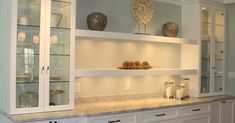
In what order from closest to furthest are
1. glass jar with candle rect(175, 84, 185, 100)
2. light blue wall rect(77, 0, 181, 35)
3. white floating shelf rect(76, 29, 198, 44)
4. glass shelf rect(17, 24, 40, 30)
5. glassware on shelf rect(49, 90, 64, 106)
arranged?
1. glass shelf rect(17, 24, 40, 30)
2. glassware on shelf rect(49, 90, 64, 106)
3. white floating shelf rect(76, 29, 198, 44)
4. light blue wall rect(77, 0, 181, 35)
5. glass jar with candle rect(175, 84, 185, 100)

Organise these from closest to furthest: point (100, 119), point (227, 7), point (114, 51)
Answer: point (100, 119), point (114, 51), point (227, 7)

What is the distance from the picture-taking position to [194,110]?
4.41 m

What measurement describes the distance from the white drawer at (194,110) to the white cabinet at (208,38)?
0.32 metres

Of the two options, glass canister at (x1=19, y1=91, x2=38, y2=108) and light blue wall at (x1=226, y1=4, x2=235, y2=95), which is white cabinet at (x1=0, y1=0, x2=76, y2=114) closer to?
glass canister at (x1=19, y1=91, x2=38, y2=108)

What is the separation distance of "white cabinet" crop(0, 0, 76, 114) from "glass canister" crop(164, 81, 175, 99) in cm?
180

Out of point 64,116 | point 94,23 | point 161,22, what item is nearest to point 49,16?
point 94,23

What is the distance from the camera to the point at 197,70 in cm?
482

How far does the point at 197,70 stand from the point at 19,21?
9.76 ft

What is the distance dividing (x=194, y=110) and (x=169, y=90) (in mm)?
490

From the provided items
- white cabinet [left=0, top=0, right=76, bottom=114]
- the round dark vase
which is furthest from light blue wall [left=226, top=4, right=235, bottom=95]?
white cabinet [left=0, top=0, right=76, bottom=114]

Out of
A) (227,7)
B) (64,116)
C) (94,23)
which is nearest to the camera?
(64,116)

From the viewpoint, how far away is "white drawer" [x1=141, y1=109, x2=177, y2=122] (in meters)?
3.80

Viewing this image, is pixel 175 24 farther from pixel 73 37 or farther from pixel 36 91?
pixel 36 91

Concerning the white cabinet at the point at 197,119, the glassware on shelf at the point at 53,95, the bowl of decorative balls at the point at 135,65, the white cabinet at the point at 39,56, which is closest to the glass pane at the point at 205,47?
the white cabinet at the point at 197,119
